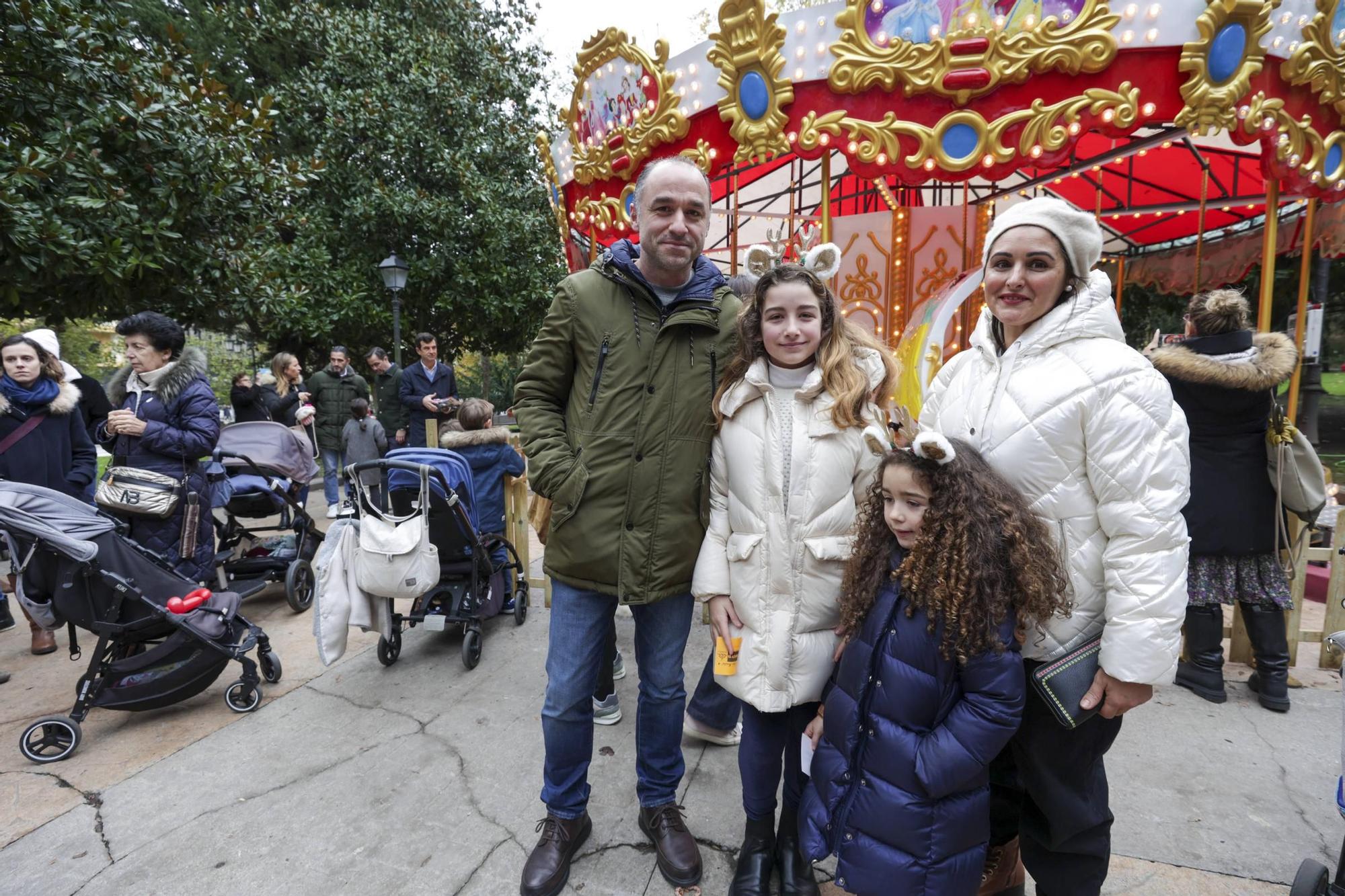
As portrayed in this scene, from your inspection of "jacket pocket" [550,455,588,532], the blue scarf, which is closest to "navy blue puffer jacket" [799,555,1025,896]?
"jacket pocket" [550,455,588,532]

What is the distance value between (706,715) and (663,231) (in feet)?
6.27

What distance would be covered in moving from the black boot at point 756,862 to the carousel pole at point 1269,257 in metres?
4.26

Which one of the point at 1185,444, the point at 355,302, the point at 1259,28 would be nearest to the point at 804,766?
the point at 1185,444

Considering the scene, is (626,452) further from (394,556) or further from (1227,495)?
(1227,495)

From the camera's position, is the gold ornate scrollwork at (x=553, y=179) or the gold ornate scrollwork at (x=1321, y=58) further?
the gold ornate scrollwork at (x=553, y=179)

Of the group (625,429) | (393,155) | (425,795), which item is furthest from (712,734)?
(393,155)

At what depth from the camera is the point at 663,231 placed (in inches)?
71.6

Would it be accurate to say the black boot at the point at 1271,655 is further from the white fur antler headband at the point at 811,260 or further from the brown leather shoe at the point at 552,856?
the brown leather shoe at the point at 552,856

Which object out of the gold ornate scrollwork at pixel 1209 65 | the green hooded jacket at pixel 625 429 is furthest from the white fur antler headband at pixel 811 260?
the gold ornate scrollwork at pixel 1209 65

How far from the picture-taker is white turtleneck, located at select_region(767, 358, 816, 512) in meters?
1.79

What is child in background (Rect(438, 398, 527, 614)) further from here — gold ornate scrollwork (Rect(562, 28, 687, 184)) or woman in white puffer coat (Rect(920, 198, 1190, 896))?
woman in white puffer coat (Rect(920, 198, 1190, 896))

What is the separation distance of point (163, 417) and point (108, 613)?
44.4 inches

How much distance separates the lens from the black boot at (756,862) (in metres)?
1.88

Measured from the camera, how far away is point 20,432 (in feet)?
12.0
